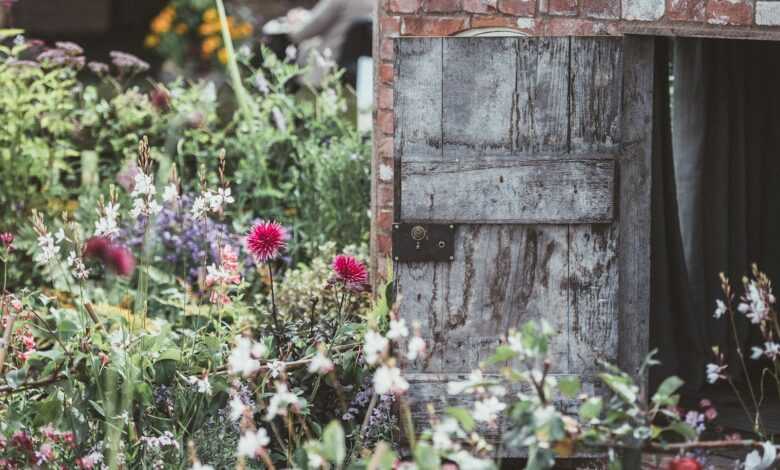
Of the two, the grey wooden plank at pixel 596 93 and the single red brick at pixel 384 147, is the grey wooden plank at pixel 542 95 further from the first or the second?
the single red brick at pixel 384 147

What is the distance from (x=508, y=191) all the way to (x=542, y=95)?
307 mm

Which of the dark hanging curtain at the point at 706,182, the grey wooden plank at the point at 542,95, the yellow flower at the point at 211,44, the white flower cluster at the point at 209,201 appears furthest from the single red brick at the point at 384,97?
the yellow flower at the point at 211,44

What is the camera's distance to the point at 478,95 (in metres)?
3.54

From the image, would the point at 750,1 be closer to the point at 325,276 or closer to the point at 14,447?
the point at 325,276

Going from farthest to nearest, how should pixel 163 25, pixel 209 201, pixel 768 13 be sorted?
pixel 163 25, pixel 768 13, pixel 209 201

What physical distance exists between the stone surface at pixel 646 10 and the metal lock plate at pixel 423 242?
1.39 metres

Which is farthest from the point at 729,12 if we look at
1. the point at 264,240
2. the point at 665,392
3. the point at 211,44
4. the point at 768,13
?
the point at 211,44

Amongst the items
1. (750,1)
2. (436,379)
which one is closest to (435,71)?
(436,379)

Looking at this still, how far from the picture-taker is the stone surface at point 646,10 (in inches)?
173

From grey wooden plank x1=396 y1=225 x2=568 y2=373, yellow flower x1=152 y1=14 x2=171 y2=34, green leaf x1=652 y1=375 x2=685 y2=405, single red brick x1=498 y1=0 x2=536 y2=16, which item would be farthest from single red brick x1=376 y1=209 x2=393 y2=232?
yellow flower x1=152 y1=14 x2=171 y2=34

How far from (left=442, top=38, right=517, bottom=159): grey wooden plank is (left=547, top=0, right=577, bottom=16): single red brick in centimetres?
113

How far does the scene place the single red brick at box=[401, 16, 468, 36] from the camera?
466cm

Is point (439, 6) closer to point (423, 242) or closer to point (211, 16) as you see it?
point (423, 242)

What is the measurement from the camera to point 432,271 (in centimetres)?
357
